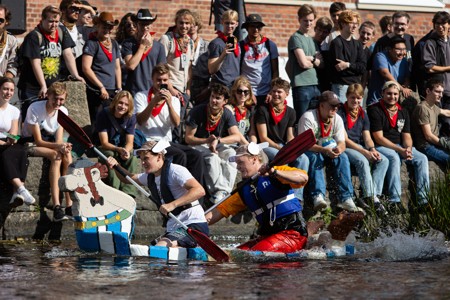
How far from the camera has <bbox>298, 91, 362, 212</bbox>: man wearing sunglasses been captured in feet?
47.7

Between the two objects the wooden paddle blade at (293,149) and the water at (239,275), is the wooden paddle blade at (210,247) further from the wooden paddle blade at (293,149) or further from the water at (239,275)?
the wooden paddle blade at (293,149)

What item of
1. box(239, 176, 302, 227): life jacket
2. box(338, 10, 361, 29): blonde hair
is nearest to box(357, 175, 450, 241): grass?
box(239, 176, 302, 227): life jacket

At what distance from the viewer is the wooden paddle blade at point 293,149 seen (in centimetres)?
1234

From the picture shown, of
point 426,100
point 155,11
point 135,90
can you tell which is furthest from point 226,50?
point 155,11

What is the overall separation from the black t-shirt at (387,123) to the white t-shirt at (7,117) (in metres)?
4.80

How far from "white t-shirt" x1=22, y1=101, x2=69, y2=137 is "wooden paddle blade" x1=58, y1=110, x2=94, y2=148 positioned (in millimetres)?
471

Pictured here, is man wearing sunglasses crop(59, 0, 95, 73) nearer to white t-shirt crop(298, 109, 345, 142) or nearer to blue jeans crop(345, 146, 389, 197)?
white t-shirt crop(298, 109, 345, 142)

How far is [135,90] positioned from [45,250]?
9.64ft

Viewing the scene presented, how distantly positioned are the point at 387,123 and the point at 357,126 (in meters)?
0.50

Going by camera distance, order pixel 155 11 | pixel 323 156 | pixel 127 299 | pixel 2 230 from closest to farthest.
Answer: pixel 127 299, pixel 2 230, pixel 323 156, pixel 155 11

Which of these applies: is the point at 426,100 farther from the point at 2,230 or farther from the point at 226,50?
the point at 2,230

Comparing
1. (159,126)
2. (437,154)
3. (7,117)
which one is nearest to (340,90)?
(437,154)

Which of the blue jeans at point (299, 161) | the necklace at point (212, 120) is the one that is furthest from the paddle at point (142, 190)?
the blue jeans at point (299, 161)

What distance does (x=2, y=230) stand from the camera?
1359 cm
